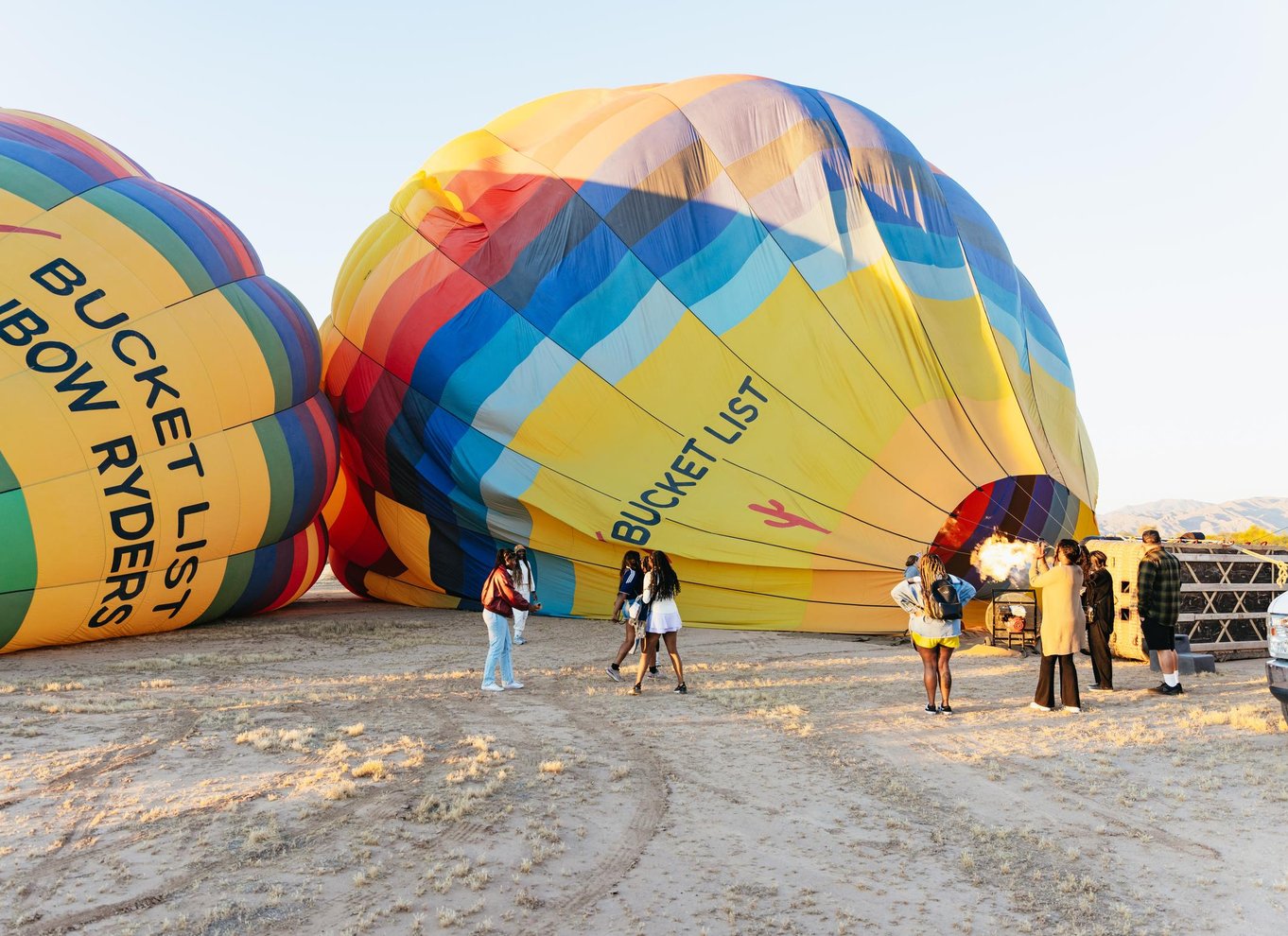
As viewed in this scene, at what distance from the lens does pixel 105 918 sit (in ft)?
9.96

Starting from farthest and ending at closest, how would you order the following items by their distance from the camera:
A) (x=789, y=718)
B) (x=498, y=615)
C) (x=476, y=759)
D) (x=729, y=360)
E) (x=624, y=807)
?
(x=729, y=360) → (x=498, y=615) → (x=789, y=718) → (x=476, y=759) → (x=624, y=807)

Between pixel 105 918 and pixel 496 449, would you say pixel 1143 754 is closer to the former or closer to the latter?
pixel 105 918

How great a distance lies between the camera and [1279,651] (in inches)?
207

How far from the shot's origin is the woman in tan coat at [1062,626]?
6.31 metres

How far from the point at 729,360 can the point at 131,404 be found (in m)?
5.33

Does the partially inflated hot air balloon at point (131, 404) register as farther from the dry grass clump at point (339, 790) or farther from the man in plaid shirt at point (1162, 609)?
the man in plaid shirt at point (1162, 609)

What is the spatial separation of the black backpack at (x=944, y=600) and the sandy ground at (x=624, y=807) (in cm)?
68

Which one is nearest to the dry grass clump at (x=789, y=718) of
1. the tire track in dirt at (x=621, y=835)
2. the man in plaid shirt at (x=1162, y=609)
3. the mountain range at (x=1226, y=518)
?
the tire track in dirt at (x=621, y=835)

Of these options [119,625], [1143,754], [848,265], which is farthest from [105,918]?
[848,265]

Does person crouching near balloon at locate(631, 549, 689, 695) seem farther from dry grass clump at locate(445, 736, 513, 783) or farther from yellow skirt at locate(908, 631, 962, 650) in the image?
dry grass clump at locate(445, 736, 513, 783)

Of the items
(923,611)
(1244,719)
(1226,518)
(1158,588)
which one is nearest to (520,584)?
(923,611)

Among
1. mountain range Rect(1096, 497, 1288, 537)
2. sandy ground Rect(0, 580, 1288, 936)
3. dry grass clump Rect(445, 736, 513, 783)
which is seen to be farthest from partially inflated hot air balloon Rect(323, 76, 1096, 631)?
mountain range Rect(1096, 497, 1288, 537)

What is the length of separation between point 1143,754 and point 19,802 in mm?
5500

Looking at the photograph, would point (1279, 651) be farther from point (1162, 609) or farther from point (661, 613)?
point (661, 613)
